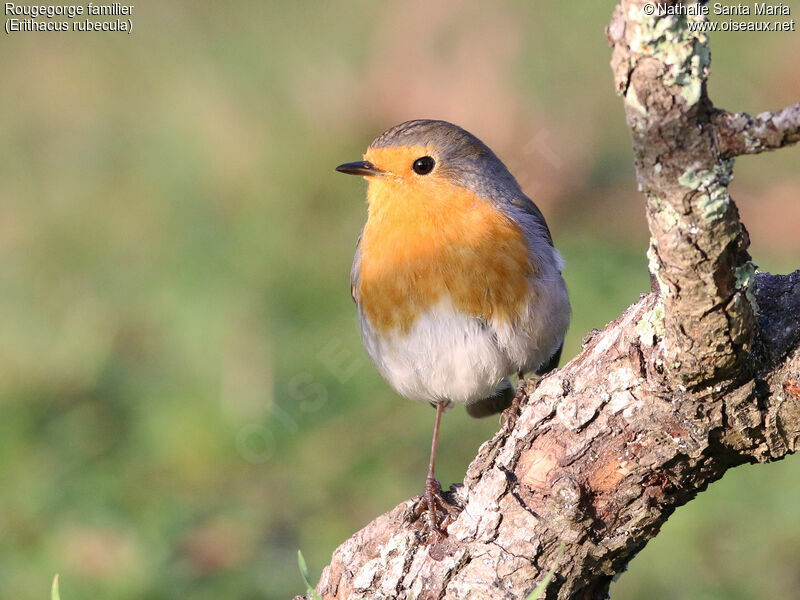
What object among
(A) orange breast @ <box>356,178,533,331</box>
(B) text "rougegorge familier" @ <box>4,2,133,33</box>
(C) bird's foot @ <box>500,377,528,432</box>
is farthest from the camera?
(B) text "rougegorge familier" @ <box>4,2,133,33</box>

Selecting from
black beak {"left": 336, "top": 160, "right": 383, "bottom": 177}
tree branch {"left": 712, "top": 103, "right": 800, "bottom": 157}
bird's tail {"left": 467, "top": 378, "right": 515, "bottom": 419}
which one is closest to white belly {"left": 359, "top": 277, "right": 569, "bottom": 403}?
bird's tail {"left": 467, "top": 378, "right": 515, "bottom": 419}

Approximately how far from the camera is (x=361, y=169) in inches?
142

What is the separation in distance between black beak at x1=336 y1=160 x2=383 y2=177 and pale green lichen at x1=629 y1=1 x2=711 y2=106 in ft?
6.15

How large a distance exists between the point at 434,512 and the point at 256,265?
11.4 feet

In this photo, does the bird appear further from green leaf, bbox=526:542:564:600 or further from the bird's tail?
green leaf, bbox=526:542:564:600

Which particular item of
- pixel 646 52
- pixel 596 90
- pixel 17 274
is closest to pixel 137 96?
pixel 17 274

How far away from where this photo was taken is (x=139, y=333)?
572 centimetres

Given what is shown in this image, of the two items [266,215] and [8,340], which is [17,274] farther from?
[266,215]

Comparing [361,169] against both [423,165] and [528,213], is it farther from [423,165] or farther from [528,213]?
[528,213]

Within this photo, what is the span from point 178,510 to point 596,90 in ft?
14.4

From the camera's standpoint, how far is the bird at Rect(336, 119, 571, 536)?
332 centimetres

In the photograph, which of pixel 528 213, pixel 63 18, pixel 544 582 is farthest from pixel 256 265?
pixel 544 582

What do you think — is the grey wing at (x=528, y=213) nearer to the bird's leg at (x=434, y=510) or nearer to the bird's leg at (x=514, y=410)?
the bird's leg at (x=514, y=410)

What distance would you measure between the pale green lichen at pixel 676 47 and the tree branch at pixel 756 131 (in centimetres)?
9
